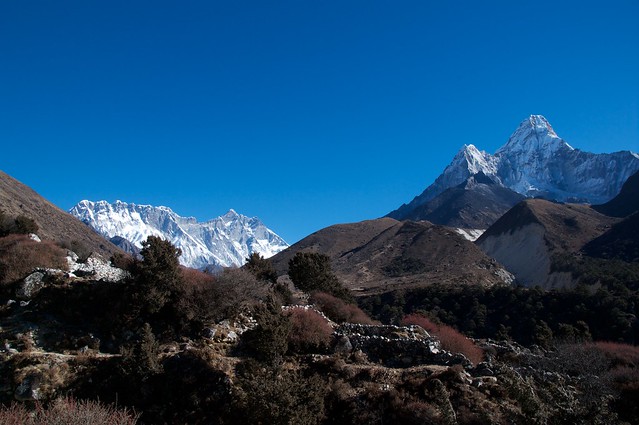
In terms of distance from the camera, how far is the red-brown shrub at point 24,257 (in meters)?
27.2

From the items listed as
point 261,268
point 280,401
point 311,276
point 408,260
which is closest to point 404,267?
point 408,260

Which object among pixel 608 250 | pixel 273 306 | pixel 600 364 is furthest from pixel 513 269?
pixel 273 306

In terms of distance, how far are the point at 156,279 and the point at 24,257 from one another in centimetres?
921

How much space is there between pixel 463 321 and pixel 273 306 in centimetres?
4797

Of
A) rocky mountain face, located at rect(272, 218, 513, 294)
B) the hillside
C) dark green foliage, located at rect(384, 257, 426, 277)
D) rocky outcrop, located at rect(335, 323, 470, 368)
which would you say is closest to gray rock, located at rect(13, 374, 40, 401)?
rocky outcrop, located at rect(335, 323, 470, 368)

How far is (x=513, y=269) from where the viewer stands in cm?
13862

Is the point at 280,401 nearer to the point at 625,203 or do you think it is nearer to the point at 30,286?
the point at 30,286

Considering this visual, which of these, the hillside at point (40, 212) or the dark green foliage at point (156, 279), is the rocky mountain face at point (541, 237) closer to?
the dark green foliage at point (156, 279)

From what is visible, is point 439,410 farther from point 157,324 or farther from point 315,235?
point 315,235

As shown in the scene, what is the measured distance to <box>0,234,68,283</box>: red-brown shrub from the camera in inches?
1072

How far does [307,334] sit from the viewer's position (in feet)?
79.3

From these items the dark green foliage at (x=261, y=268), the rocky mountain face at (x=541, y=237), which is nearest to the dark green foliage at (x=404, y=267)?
the rocky mountain face at (x=541, y=237)

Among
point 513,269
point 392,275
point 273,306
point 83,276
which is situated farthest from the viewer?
point 513,269

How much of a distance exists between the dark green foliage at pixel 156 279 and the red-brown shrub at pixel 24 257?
6.88 m
